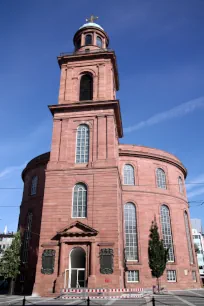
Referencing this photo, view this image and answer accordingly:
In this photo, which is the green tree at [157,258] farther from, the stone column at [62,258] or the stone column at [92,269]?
the stone column at [62,258]

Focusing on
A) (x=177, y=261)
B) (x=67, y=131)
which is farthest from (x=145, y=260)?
(x=67, y=131)

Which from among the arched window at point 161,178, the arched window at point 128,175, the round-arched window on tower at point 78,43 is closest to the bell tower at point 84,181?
the round-arched window on tower at point 78,43

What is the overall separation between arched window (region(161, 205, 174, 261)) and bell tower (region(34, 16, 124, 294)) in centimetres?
820

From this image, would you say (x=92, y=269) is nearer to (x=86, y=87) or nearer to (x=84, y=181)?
(x=84, y=181)

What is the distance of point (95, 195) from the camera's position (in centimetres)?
2417

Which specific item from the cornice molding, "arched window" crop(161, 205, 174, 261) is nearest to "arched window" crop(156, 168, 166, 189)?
the cornice molding

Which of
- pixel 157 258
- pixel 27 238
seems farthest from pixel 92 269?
pixel 27 238

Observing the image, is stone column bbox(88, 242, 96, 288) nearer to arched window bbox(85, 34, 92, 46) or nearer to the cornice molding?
the cornice molding

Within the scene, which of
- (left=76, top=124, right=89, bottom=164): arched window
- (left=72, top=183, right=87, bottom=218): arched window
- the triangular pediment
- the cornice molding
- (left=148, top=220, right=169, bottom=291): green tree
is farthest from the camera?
the cornice molding

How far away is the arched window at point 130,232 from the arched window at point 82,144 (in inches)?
346

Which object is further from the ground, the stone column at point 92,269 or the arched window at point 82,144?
the arched window at point 82,144

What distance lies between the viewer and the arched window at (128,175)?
3312 cm

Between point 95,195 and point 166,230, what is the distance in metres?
12.6

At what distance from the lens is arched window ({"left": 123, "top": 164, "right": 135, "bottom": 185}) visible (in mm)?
33125
